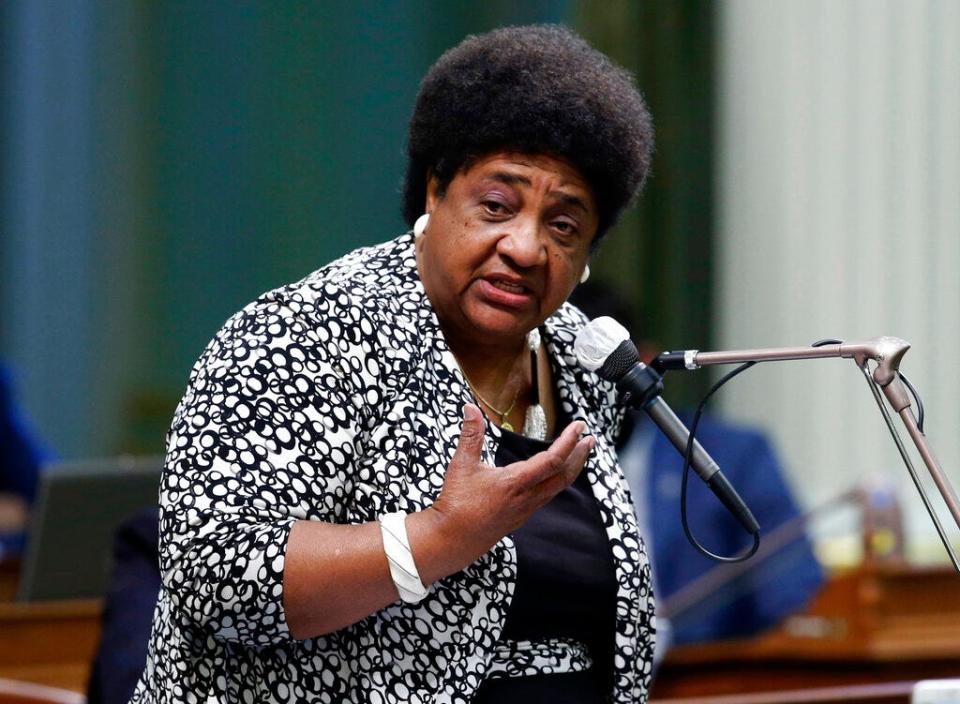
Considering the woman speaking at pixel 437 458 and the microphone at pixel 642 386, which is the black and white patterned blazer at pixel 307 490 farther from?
the microphone at pixel 642 386

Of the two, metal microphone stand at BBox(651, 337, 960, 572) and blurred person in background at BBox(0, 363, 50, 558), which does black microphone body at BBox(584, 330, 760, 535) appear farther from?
blurred person in background at BBox(0, 363, 50, 558)

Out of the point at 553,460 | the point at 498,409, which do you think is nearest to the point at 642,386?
the point at 553,460

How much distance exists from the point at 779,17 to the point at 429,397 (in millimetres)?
4247

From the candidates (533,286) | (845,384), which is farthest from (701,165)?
(533,286)

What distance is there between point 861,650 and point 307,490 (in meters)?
2.45

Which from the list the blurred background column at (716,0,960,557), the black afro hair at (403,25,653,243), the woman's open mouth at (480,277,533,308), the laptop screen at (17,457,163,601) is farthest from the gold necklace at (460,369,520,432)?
the blurred background column at (716,0,960,557)

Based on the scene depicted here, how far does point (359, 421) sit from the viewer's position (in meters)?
1.49

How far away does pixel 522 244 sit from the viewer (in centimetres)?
158

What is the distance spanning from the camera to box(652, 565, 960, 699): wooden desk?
354 centimetres

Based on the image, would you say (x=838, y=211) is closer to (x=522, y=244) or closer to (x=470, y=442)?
(x=522, y=244)

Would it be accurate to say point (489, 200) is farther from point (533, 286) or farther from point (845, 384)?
point (845, 384)

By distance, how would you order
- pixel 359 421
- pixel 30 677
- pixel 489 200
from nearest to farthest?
pixel 359 421 → pixel 489 200 → pixel 30 677

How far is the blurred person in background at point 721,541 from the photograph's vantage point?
391cm

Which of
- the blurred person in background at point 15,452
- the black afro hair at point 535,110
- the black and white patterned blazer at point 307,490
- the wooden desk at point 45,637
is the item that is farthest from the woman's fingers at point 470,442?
the blurred person in background at point 15,452
